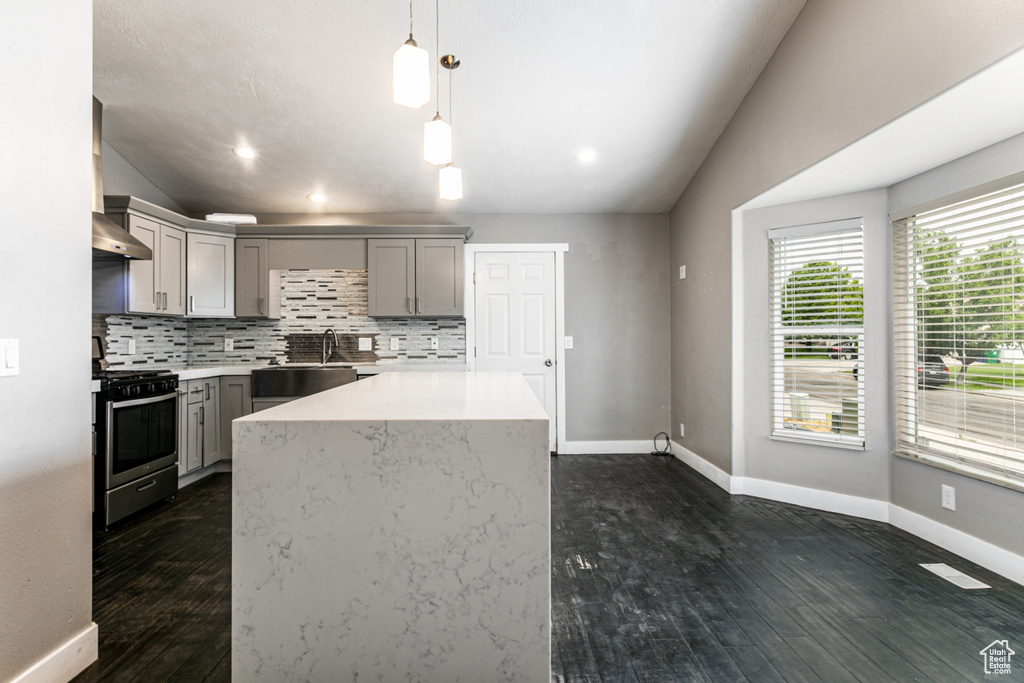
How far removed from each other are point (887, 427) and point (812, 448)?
1.47ft

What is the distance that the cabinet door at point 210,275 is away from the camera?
4.37 metres

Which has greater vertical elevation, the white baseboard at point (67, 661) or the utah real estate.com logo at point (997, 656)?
the white baseboard at point (67, 661)

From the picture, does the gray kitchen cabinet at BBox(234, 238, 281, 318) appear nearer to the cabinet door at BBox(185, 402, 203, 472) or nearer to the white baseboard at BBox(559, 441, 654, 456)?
the cabinet door at BBox(185, 402, 203, 472)

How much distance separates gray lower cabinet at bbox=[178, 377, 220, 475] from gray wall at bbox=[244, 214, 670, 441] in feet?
6.02

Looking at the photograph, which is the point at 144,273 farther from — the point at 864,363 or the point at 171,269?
the point at 864,363

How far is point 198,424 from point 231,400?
0.36 metres

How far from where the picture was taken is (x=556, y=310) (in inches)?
200

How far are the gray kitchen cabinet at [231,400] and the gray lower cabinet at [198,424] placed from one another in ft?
0.12

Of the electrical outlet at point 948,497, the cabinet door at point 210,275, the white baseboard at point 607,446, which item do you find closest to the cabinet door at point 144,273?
the cabinet door at point 210,275

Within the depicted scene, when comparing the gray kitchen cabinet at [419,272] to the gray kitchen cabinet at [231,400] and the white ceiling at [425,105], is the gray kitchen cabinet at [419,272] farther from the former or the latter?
the gray kitchen cabinet at [231,400]

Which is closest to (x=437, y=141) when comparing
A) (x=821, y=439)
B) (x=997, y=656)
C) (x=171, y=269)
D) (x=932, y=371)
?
(x=997, y=656)

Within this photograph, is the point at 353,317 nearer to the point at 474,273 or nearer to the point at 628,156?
the point at 474,273

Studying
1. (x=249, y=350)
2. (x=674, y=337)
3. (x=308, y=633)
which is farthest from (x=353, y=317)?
(x=308, y=633)

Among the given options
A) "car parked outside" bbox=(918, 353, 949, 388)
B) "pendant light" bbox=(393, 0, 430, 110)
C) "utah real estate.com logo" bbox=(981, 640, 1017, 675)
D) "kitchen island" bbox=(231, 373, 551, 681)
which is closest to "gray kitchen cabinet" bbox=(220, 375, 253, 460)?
"kitchen island" bbox=(231, 373, 551, 681)
